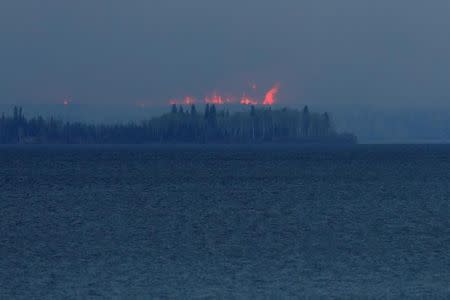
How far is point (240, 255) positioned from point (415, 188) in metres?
63.3

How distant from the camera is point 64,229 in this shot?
5903cm

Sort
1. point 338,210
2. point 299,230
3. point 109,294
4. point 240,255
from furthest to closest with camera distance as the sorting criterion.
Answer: point 338,210 < point 299,230 < point 240,255 < point 109,294

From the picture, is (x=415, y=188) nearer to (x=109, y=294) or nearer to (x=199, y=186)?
(x=199, y=186)

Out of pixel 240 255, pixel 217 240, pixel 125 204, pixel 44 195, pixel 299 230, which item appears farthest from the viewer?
pixel 44 195

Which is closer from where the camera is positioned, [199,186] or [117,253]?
[117,253]

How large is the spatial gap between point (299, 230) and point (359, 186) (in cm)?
5354

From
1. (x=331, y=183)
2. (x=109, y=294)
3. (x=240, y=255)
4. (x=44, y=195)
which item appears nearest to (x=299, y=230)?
(x=240, y=255)

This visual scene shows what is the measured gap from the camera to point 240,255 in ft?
147

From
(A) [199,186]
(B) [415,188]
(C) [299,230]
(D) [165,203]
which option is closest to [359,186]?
(B) [415,188]

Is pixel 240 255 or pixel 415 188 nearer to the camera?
pixel 240 255

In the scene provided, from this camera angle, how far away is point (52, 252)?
46625 mm

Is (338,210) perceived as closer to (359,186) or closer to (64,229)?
(64,229)

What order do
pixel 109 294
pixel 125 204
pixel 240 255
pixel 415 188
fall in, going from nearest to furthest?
pixel 109 294 → pixel 240 255 → pixel 125 204 → pixel 415 188

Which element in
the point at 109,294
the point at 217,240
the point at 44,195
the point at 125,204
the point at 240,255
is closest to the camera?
the point at 109,294
